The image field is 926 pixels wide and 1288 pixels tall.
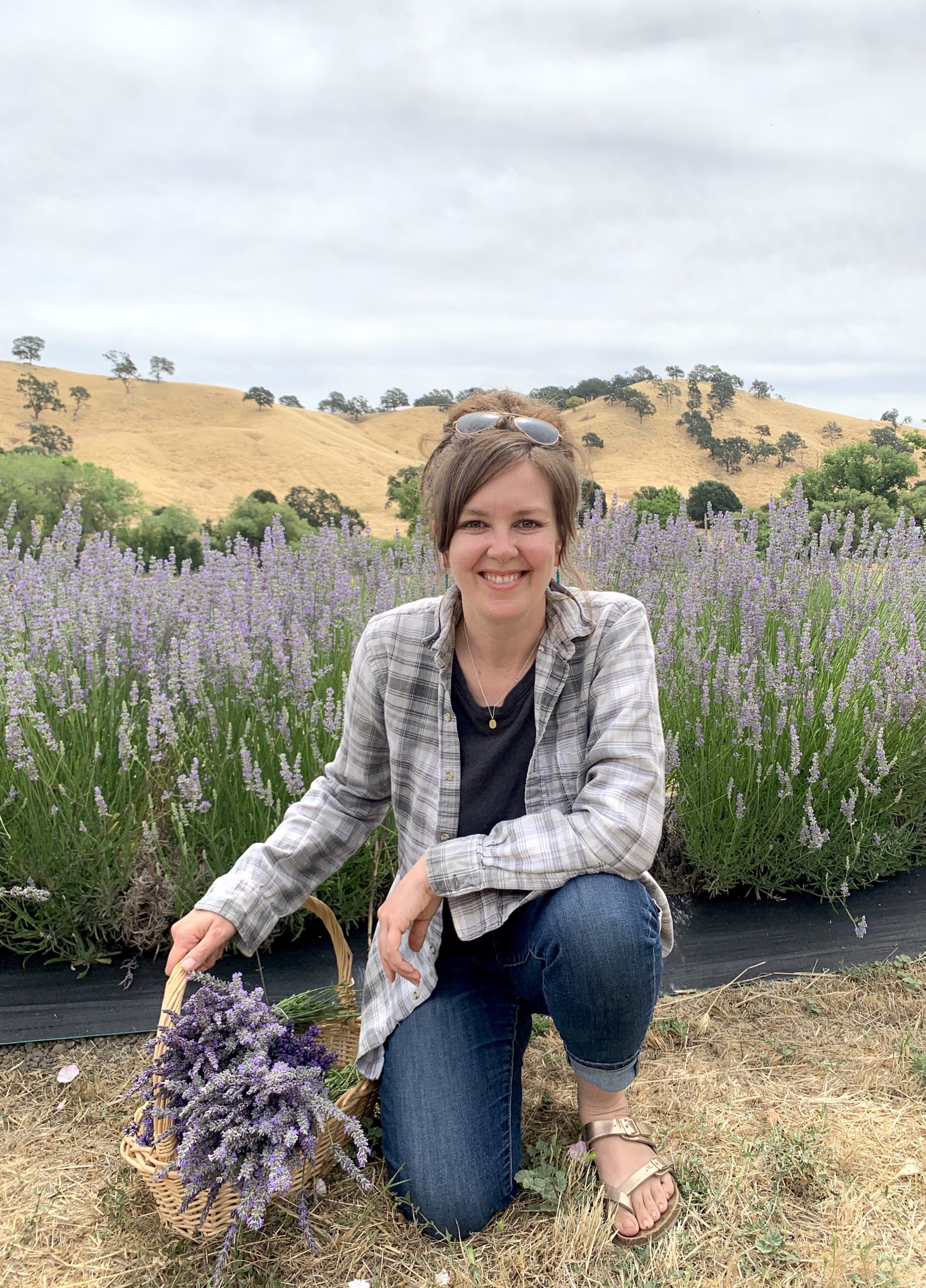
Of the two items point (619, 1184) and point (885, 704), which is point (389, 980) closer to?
point (619, 1184)

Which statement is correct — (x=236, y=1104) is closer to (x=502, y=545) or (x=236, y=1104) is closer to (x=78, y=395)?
(x=502, y=545)

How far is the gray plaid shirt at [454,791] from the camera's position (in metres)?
1.48

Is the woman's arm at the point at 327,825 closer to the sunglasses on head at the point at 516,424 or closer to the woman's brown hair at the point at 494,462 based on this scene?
the woman's brown hair at the point at 494,462

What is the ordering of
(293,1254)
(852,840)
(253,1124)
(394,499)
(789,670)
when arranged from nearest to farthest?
1. (253,1124)
2. (293,1254)
3. (852,840)
4. (789,670)
5. (394,499)

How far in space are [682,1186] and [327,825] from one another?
100 centimetres

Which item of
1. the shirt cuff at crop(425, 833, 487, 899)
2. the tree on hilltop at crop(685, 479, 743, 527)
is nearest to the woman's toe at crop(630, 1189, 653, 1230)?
the shirt cuff at crop(425, 833, 487, 899)

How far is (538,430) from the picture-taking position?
61.7 inches

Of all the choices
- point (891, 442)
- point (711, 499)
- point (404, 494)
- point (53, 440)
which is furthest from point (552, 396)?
point (53, 440)

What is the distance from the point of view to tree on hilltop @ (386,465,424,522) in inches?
515

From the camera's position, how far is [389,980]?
1.54 m

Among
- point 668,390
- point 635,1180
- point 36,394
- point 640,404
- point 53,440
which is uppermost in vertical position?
point 668,390

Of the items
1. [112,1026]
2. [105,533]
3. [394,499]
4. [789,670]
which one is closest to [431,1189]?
[112,1026]

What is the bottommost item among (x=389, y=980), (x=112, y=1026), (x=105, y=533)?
(x=112, y=1026)

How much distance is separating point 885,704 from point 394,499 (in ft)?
47.8
